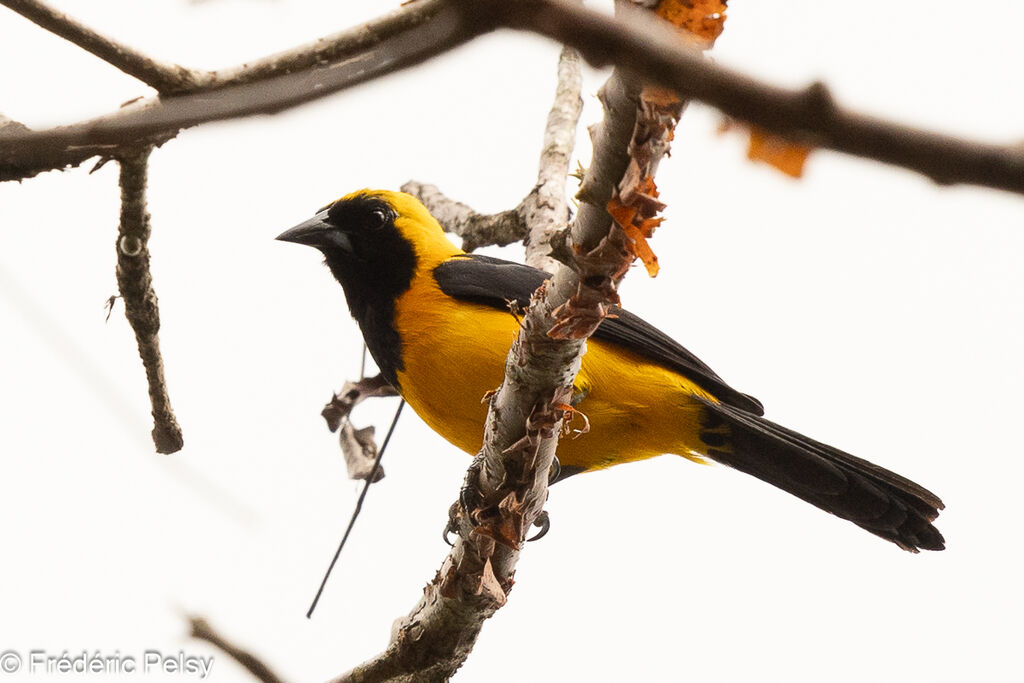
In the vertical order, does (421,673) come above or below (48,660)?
above

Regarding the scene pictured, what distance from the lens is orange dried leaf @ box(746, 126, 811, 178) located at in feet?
2.15

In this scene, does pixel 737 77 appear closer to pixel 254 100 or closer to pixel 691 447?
pixel 254 100

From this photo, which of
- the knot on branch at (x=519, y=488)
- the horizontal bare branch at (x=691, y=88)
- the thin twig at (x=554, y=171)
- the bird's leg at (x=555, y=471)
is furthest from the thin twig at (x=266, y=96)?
the thin twig at (x=554, y=171)

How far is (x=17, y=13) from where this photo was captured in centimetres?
138

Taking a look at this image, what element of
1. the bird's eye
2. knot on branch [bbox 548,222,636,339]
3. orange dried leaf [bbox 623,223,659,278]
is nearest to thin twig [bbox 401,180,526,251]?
the bird's eye

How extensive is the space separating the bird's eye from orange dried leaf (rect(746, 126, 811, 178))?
4.06 m

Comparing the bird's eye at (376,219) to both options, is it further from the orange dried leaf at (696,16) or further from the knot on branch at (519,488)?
the orange dried leaf at (696,16)

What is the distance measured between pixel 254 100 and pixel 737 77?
1.52 feet

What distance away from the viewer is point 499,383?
12.3 feet

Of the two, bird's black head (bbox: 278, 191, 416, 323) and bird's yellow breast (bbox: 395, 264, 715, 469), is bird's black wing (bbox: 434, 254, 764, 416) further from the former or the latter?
bird's black head (bbox: 278, 191, 416, 323)

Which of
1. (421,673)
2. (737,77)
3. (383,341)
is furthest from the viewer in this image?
(383,341)

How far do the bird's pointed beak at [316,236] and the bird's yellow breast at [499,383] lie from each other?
0.68 metres

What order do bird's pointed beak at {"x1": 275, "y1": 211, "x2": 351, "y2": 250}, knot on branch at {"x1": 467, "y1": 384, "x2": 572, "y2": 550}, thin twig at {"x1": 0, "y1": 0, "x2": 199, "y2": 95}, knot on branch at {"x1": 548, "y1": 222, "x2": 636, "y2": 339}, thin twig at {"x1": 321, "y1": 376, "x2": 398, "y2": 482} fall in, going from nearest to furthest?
thin twig at {"x1": 0, "y1": 0, "x2": 199, "y2": 95}, knot on branch at {"x1": 548, "y1": 222, "x2": 636, "y2": 339}, knot on branch at {"x1": 467, "y1": 384, "x2": 572, "y2": 550}, thin twig at {"x1": 321, "y1": 376, "x2": 398, "y2": 482}, bird's pointed beak at {"x1": 275, "y1": 211, "x2": 351, "y2": 250}

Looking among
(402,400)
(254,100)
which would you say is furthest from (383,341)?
(254,100)
